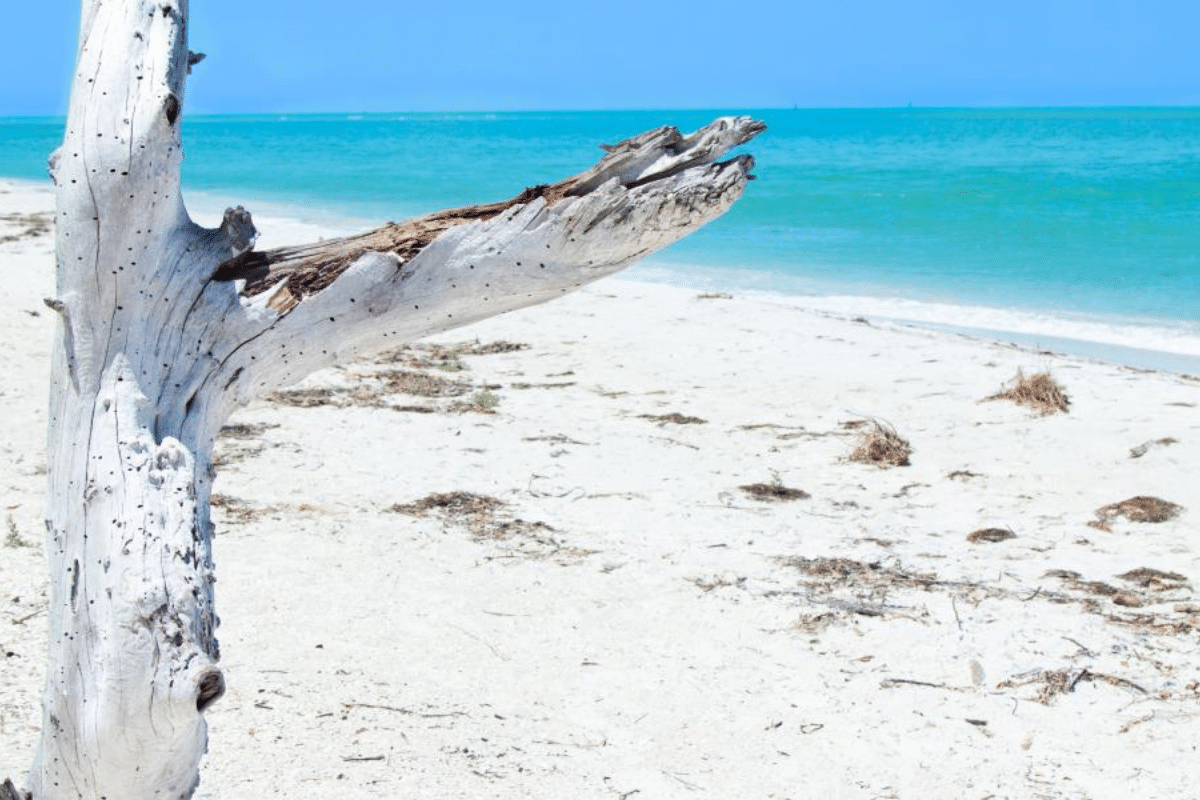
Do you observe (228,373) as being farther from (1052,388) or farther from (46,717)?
(1052,388)

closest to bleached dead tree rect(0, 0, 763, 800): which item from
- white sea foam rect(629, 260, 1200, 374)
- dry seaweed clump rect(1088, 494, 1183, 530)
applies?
dry seaweed clump rect(1088, 494, 1183, 530)

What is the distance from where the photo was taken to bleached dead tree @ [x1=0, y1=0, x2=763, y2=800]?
2.18 metres

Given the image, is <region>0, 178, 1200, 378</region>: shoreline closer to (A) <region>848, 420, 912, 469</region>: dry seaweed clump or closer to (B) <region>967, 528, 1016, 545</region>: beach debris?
(A) <region>848, 420, 912, 469</region>: dry seaweed clump

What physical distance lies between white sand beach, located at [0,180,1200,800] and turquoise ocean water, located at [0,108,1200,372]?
224 inches

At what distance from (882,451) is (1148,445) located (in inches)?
63.7

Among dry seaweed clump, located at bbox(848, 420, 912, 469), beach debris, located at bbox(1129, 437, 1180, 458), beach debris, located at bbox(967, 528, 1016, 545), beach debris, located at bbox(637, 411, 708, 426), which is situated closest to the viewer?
beach debris, located at bbox(967, 528, 1016, 545)

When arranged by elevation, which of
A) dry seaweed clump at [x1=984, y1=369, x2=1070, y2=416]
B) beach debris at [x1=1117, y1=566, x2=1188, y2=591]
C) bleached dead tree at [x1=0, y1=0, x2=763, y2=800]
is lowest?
beach debris at [x1=1117, y1=566, x2=1188, y2=591]

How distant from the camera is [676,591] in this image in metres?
5.17

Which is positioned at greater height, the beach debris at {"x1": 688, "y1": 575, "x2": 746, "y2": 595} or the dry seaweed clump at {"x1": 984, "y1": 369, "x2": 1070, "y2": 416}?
the dry seaweed clump at {"x1": 984, "y1": 369, "x2": 1070, "y2": 416}

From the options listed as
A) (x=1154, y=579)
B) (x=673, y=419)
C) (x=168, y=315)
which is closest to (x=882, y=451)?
(x=673, y=419)

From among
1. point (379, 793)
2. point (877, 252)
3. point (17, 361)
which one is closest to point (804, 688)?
point (379, 793)

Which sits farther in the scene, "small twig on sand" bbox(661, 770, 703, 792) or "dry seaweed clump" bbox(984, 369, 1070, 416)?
"dry seaweed clump" bbox(984, 369, 1070, 416)

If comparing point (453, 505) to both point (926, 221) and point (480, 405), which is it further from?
point (926, 221)

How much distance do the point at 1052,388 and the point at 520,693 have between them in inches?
210
